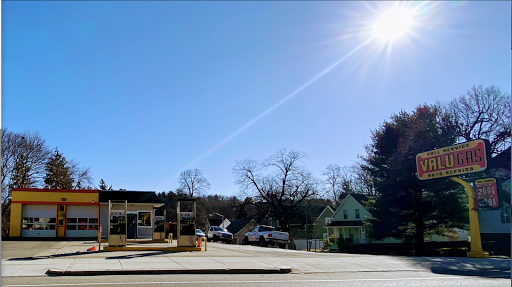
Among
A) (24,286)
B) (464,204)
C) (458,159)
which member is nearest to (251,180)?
(464,204)

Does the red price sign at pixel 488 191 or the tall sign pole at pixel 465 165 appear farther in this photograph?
the red price sign at pixel 488 191

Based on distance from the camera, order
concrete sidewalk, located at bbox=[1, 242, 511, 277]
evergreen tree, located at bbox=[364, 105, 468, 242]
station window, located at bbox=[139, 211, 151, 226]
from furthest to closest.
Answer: station window, located at bbox=[139, 211, 151, 226], evergreen tree, located at bbox=[364, 105, 468, 242], concrete sidewalk, located at bbox=[1, 242, 511, 277]

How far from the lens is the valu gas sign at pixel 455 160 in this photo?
20.3 m

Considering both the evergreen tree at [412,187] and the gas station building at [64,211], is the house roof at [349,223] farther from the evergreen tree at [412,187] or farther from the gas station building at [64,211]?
the gas station building at [64,211]

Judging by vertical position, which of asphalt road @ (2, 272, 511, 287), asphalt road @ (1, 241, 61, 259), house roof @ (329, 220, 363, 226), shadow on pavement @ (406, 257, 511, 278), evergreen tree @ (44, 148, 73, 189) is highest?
evergreen tree @ (44, 148, 73, 189)

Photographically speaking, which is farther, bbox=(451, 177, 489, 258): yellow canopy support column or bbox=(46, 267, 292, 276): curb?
bbox=(451, 177, 489, 258): yellow canopy support column

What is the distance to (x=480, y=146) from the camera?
20281 mm

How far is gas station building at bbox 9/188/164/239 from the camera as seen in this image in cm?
3488

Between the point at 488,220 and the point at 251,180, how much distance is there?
103ft

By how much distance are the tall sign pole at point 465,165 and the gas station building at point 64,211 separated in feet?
77.6

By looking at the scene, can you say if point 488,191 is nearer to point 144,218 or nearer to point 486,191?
point 486,191

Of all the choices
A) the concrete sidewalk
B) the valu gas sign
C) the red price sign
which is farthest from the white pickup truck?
the concrete sidewalk

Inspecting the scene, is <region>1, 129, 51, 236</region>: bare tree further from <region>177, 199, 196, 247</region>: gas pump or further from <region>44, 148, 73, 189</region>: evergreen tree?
<region>177, 199, 196, 247</region>: gas pump

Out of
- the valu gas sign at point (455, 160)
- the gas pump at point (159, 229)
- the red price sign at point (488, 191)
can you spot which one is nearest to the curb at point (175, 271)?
the valu gas sign at point (455, 160)
